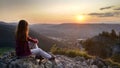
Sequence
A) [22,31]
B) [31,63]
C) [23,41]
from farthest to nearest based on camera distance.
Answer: [31,63]
[23,41]
[22,31]

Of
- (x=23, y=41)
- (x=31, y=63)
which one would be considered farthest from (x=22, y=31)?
(x=31, y=63)

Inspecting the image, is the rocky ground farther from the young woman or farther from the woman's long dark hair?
the woman's long dark hair

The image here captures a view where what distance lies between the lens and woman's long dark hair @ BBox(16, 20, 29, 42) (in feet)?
26.0

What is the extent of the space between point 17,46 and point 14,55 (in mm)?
606

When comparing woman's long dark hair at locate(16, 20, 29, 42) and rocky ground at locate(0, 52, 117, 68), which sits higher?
woman's long dark hair at locate(16, 20, 29, 42)

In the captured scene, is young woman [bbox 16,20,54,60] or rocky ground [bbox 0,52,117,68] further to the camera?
rocky ground [bbox 0,52,117,68]

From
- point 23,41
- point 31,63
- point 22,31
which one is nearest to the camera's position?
point 22,31

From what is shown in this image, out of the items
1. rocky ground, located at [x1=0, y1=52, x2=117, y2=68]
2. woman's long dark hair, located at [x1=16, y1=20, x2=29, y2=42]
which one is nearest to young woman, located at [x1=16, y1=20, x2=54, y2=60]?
woman's long dark hair, located at [x1=16, y1=20, x2=29, y2=42]

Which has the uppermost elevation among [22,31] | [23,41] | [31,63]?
[22,31]

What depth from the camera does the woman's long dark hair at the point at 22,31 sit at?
312 inches

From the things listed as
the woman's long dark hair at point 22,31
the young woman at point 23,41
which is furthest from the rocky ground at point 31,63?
the woman's long dark hair at point 22,31

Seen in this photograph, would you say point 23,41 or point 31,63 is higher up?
point 23,41

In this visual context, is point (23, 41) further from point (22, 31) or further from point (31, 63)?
point (31, 63)

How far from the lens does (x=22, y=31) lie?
8.00 meters
